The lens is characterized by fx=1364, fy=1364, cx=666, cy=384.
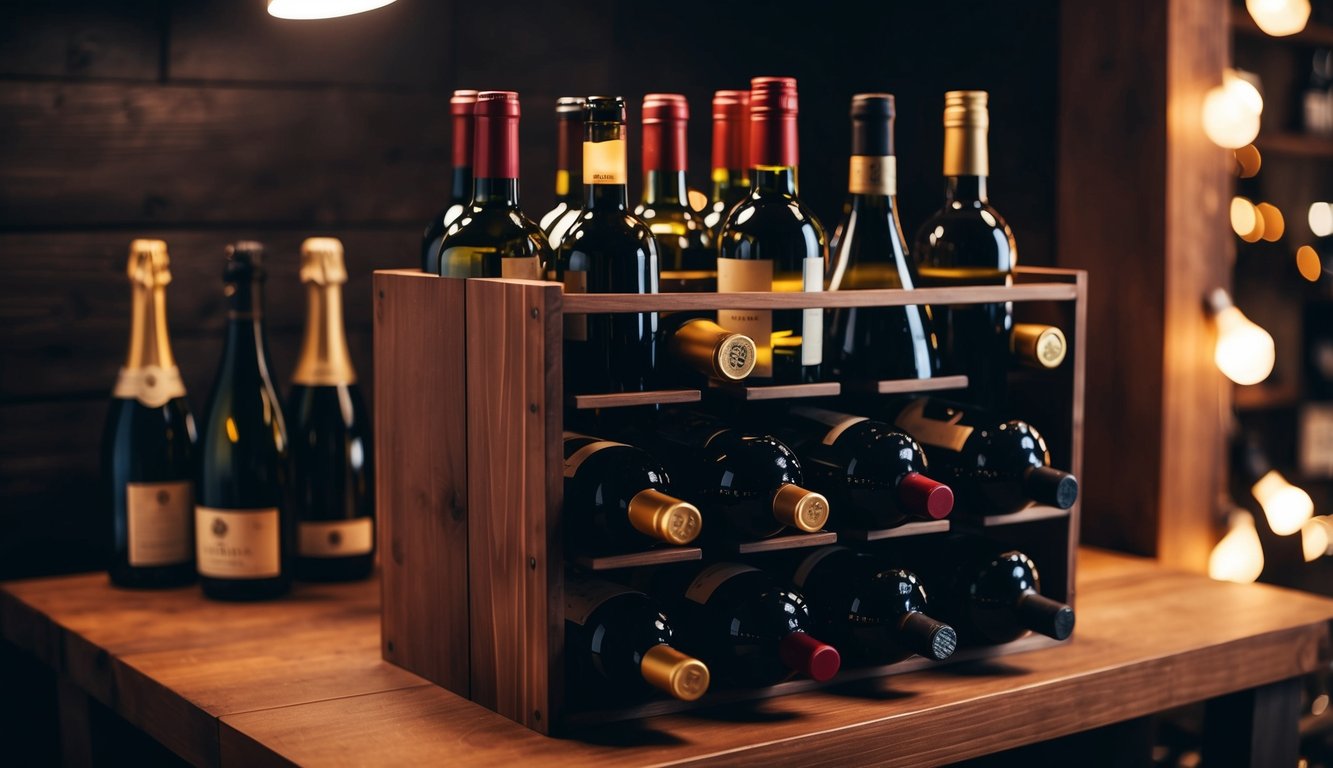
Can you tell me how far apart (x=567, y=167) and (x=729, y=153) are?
18 centimetres

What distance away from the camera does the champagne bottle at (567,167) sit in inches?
52.1

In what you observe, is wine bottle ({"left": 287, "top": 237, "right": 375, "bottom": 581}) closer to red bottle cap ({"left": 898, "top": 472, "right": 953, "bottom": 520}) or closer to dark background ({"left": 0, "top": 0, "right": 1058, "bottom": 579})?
dark background ({"left": 0, "top": 0, "right": 1058, "bottom": 579})

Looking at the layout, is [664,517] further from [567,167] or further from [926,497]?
[567,167]

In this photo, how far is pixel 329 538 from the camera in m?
1.66

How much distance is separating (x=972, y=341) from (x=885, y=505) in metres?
0.25

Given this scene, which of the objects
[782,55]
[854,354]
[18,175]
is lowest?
[854,354]

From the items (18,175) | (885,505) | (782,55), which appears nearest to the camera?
(885,505)

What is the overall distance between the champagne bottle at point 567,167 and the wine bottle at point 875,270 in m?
0.27

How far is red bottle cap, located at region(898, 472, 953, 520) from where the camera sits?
3.86ft

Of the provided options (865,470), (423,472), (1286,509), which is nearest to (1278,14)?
(1286,509)

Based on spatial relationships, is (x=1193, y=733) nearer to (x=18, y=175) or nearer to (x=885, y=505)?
(x=885, y=505)

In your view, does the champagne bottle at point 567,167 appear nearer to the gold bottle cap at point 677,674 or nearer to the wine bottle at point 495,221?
the wine bottle at point 495,221

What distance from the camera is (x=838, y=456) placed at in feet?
4.03

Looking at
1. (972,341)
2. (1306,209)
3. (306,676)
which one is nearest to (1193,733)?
(972,341)
